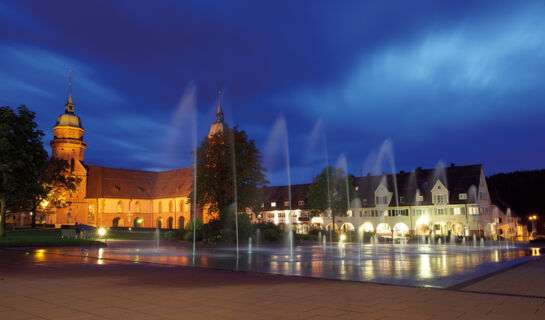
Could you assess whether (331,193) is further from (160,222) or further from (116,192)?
(116,192)

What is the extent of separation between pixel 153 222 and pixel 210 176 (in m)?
61.6

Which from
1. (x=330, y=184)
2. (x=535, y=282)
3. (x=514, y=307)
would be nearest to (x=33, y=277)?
(x=514, y=307)

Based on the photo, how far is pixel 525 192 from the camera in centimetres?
10331

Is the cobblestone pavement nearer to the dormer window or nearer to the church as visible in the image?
the dormer window

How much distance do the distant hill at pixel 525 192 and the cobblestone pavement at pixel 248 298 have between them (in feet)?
316

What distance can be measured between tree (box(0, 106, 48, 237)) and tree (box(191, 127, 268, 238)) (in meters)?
16.1

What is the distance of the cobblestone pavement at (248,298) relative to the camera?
27.2 feet

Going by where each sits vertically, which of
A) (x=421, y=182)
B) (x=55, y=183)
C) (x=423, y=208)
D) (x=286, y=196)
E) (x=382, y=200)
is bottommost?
(x=423, y=208)

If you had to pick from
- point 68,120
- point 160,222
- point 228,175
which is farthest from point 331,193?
point 68,120

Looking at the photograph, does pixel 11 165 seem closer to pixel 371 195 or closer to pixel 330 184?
pixel 330 184

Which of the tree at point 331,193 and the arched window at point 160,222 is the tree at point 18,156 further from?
the arched window at point 160,222

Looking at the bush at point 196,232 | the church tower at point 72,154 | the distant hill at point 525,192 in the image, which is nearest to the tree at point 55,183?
the church tower at point 72,154

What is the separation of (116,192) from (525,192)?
3855 inches

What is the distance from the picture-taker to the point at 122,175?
9981cm
